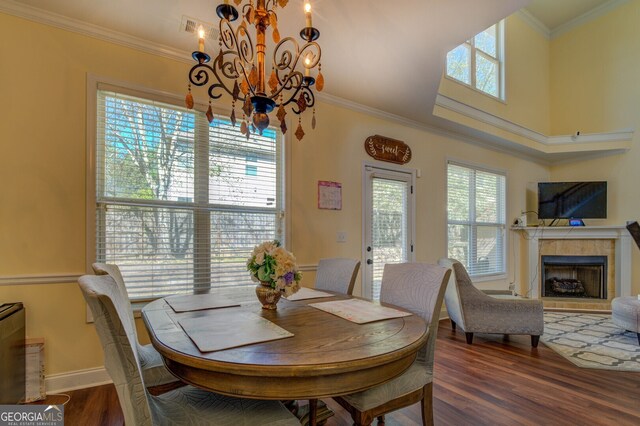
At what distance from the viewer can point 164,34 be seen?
256 centimetres

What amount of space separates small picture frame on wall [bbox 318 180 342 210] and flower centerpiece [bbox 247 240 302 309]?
5.80 ft

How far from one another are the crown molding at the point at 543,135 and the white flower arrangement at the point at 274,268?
3.59 metres

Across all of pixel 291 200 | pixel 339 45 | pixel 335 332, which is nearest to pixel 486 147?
pixel 339 45

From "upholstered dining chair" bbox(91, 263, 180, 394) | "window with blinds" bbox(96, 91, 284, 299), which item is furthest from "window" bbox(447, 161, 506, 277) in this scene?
"upholstered dining chair" bbox(91, 263, 180, 394)

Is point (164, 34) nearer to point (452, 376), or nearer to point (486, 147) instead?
point (452, 376)

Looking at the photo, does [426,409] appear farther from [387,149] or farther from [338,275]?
[387,149]

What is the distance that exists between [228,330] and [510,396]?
2170mm

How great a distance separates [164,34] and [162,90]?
1.40 ft

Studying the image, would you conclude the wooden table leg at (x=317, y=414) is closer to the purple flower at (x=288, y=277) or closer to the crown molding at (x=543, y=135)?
the purple flower at (x=288, y=277)

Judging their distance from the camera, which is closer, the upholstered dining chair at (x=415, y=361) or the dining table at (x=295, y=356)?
the dining table at (x=295, y=356)

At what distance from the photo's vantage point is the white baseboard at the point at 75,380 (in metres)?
2.22

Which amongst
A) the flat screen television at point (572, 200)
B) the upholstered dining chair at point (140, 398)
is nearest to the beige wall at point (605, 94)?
the flat screen television at point (572, 200)

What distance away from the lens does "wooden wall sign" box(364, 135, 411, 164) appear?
12.7 feet

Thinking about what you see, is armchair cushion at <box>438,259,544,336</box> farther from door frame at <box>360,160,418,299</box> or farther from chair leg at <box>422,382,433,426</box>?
chair leg at <box>422,382,433,426</box>
